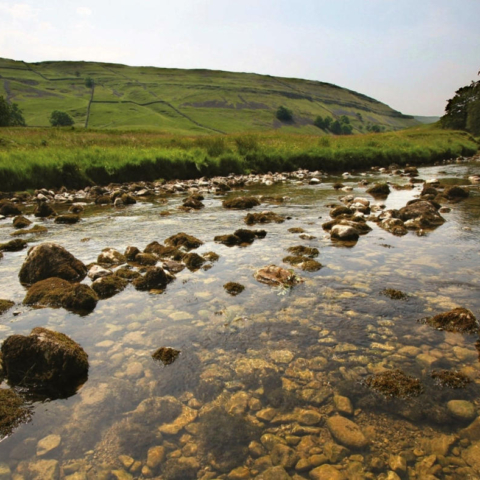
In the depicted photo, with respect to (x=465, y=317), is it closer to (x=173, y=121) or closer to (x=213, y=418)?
(x=213, y=418)

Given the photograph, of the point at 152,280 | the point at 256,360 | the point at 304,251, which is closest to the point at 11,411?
the point at 256,360

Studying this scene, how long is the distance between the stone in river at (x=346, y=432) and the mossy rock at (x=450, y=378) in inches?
59.7

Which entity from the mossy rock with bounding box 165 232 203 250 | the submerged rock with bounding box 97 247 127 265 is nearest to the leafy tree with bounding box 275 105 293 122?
the mossy rock with bounding box 165 232 203 250

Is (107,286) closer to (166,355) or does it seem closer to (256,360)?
(166,355)

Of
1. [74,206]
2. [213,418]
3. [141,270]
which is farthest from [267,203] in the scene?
[213,418]

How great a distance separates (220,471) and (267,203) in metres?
17.0

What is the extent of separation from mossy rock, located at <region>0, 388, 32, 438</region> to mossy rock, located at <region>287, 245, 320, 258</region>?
7685mm

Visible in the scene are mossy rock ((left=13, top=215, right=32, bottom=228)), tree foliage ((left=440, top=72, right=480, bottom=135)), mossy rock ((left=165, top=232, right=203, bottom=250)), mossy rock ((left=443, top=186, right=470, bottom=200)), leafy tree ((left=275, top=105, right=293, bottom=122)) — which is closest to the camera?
mossy rock ((left=165, top=232, right=203, bottom=250))

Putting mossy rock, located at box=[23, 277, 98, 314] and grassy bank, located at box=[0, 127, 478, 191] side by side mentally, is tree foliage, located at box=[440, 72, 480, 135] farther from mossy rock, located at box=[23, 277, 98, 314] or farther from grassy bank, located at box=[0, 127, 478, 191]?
mossy rock, located at box=[23, 277, 98, 314]

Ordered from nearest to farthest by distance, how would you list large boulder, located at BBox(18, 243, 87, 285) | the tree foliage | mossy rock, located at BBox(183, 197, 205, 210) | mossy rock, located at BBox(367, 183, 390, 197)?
large boulder, located at BBox(18, 243, 87, 285)
mossy rock, located at BBox(183, 197, 205, 210)
mossy rock, located at BBox(367, 183, 390, 197)
the tree foliage

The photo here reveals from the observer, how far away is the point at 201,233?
13672mm

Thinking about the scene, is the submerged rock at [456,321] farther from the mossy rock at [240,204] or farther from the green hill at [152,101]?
the green hill at [152,101]

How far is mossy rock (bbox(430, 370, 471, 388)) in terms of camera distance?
16.2 ft

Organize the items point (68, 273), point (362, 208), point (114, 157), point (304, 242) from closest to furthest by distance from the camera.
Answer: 1. point (68, 273)
2. point (304, 242)
3. point (362, 208)
4. point (114, 157)
